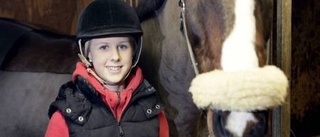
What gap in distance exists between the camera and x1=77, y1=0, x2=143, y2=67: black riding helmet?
51.9 inches

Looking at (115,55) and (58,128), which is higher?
(115,55)

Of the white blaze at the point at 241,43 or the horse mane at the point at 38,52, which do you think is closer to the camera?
the white blaze at the point at 241,43

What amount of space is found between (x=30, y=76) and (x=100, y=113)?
0.47 metres

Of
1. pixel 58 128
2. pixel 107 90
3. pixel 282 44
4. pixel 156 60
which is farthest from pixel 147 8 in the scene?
pixel 282 44

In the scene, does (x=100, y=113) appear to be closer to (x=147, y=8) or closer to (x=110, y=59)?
(x=110, y=59)

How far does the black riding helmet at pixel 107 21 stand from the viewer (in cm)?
132

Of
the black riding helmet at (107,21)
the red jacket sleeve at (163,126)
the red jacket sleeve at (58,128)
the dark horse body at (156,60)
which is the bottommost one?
the red jacket sleeve at (163,126)

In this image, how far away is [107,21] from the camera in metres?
1.33

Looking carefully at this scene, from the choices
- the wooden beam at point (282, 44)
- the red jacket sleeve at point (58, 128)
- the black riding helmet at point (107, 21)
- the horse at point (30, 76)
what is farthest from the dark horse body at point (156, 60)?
the wooden beam at point (282, 44)

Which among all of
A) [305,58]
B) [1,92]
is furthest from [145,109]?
[305,58]

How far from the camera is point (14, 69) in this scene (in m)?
1.71

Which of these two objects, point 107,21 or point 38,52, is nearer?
point 107,21

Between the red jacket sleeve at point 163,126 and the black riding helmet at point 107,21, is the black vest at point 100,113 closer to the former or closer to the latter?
the red jacket sleeve at point 163,126

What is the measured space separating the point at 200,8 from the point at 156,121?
35 centimetres
